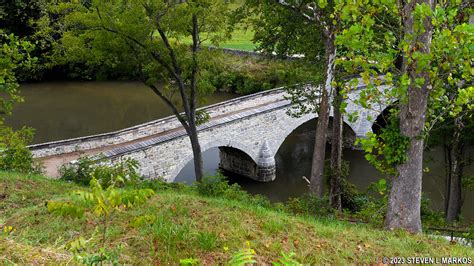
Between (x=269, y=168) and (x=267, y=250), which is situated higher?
(x=267, y=250)

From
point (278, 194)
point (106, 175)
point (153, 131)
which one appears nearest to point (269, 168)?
point (278, 194)

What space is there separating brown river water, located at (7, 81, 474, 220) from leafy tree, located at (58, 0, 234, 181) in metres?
8.52

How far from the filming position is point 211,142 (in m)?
19.6

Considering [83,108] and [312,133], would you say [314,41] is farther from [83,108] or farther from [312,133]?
[83,108]

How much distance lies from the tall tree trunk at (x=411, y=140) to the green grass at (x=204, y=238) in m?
0.47

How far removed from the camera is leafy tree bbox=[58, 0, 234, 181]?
11.9 meters

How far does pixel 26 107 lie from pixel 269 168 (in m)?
16.4

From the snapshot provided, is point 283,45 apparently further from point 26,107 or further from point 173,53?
point 26,107

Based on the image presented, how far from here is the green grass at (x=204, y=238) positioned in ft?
14.7

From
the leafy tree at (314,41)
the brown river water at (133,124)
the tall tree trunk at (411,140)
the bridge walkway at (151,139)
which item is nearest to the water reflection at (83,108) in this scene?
the brown river water at (133,124)

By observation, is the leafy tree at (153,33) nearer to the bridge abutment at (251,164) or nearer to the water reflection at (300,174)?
the water reflection at (300,174)

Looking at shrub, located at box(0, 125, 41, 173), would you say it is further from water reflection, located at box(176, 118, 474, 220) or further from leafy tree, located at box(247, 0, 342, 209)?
water reflection, located at box(176, 118, 474, 220)

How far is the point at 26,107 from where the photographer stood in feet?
94.1

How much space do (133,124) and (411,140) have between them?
22.4 metres
